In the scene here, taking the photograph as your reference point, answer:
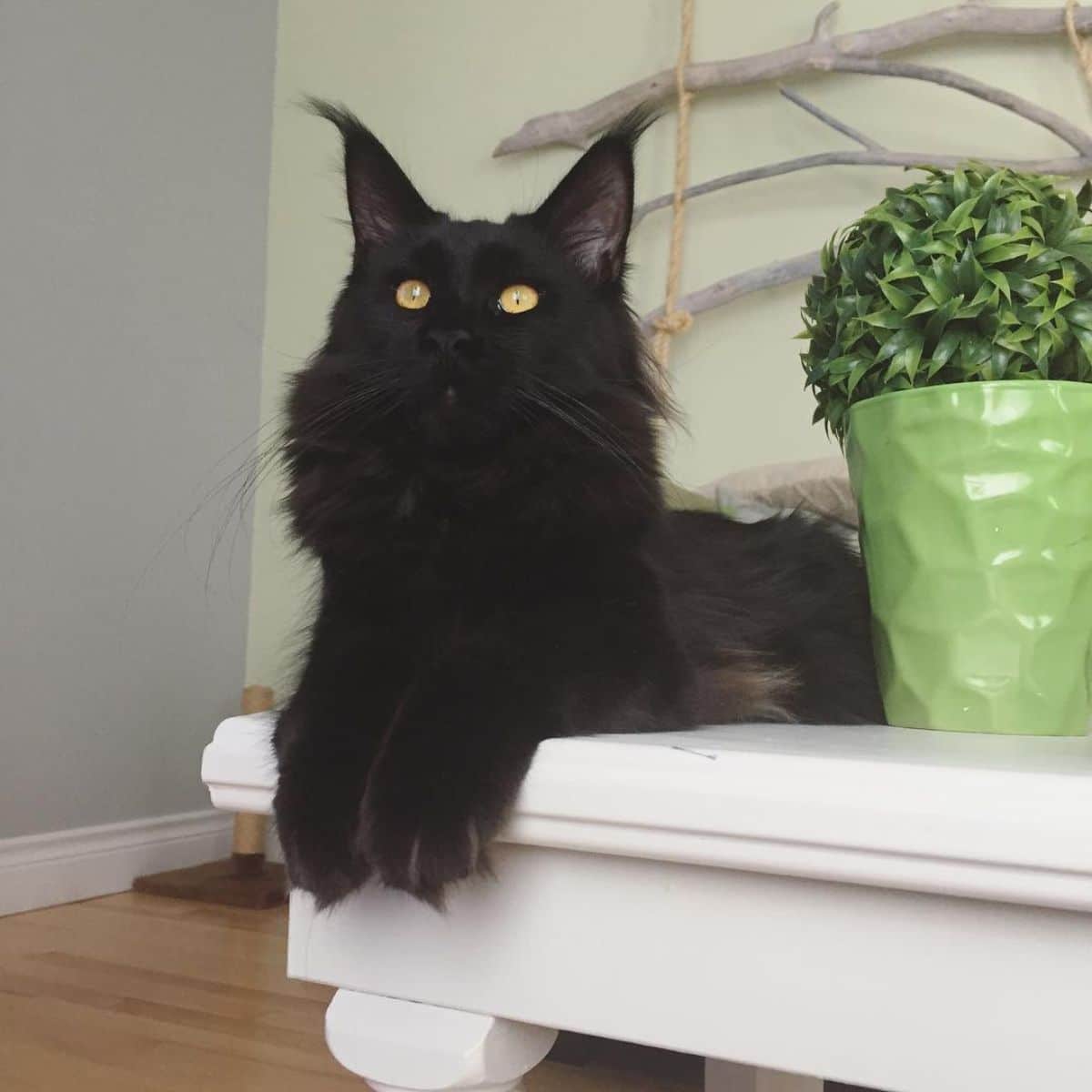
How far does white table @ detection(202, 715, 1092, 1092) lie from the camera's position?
1.26 ft

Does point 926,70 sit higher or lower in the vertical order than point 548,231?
higher

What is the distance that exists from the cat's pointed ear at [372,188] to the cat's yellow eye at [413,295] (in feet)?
0.37

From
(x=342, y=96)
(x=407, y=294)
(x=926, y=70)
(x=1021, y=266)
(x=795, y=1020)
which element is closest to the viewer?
(x=795, y=1020)

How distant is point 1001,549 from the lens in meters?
0.62

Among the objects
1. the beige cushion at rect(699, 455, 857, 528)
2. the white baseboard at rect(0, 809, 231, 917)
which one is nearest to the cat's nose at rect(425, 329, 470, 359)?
the beige cushion at rect(699, 455, 857, 528)

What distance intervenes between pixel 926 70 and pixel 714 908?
1.67 metres

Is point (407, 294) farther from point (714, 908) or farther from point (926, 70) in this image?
point (926, 70)

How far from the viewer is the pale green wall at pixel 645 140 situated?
6.37 ft

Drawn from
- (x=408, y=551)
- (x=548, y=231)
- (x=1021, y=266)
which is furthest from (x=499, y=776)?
(x=548, y=231)

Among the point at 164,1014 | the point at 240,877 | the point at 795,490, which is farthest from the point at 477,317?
the point at 240,877

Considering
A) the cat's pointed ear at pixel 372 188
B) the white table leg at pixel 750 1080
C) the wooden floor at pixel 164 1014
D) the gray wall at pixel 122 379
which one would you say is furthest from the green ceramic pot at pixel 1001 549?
the gray wall at pixel 122 379

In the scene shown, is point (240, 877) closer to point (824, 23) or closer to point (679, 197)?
point (679, 197)

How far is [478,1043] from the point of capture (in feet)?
1.61

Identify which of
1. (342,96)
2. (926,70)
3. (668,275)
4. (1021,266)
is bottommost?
(1021,266)
